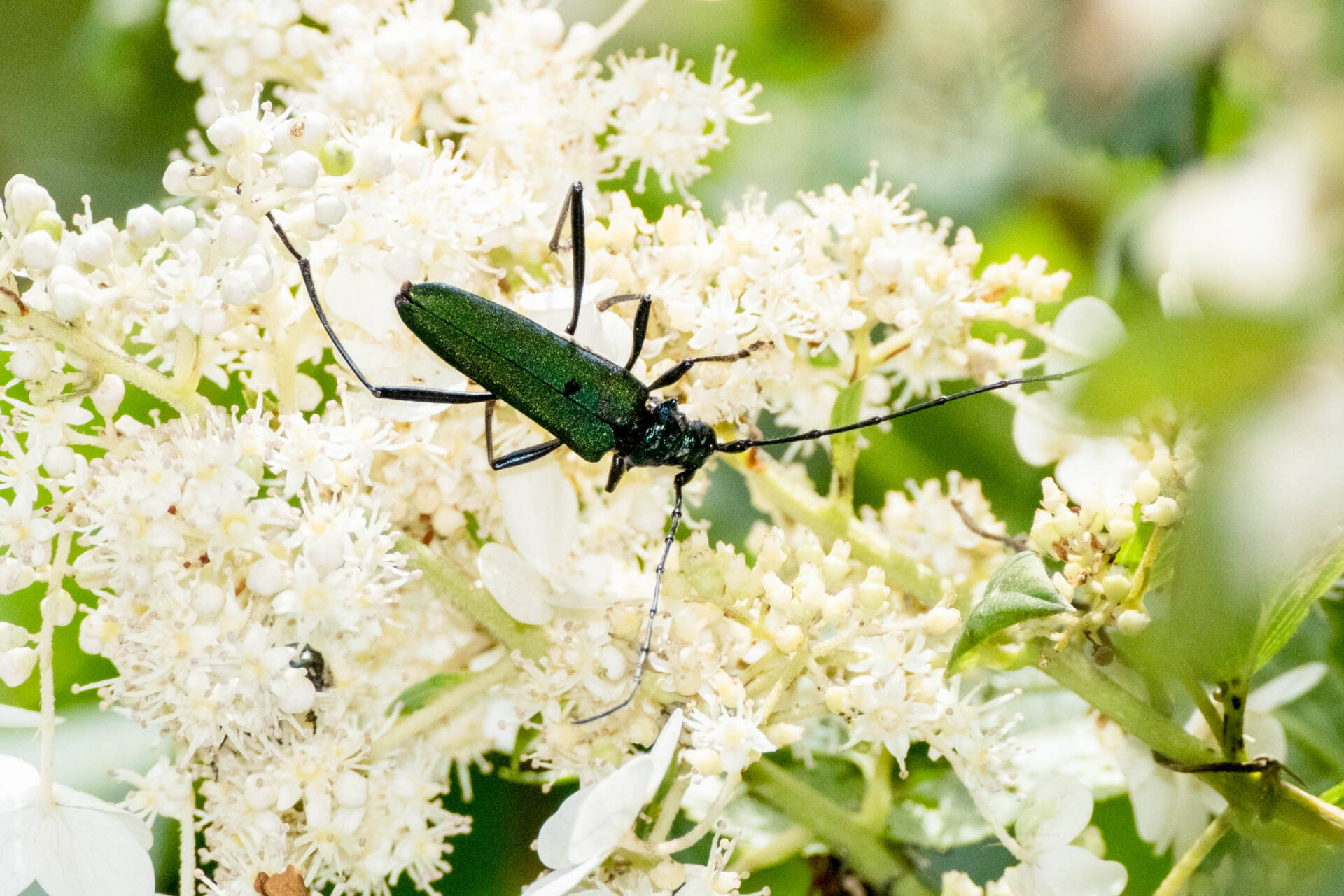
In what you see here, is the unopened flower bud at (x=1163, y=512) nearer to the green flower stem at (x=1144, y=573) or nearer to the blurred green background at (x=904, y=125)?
the green flower stem at (x=1144, y=573)

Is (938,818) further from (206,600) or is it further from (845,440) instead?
(206,600)

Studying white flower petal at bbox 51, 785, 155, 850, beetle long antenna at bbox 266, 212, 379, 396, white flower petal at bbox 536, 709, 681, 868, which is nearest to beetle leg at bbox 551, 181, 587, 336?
beetle long antenna at bbox 266, 212, 379, 396

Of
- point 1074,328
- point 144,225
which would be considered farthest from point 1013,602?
point 144,225

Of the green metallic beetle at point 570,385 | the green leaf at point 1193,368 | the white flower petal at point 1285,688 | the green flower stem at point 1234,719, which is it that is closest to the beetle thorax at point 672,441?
the green metallic beetle at point 570,385

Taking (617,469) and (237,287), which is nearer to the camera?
(237,287)

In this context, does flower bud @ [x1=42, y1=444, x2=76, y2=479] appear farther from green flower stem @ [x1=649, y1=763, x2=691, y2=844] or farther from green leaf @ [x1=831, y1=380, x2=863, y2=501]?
green leaf @ [x1=831, y1=380, x2=863, y2=501]

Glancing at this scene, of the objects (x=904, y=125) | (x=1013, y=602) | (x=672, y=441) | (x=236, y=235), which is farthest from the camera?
(x=904, y=125)
